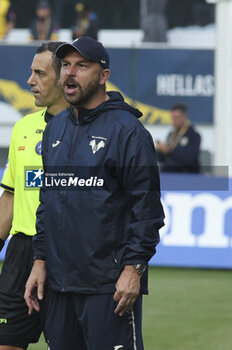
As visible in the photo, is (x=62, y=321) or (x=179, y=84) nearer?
(x=62, y=321)

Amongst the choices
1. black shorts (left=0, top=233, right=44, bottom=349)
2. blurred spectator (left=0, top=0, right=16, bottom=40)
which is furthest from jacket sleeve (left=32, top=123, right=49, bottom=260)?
blurred spectator (left=0, top=0, right=16, bottom=40)

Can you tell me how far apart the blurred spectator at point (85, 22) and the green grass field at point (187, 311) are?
279 inches

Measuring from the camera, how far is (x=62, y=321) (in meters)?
4.45

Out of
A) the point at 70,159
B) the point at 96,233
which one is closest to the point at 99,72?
the point at 70,159

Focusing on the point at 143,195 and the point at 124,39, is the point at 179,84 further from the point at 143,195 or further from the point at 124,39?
the point at 143,195

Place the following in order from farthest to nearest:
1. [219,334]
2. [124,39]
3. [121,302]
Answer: [124,39] < [219,334] < [121,302]

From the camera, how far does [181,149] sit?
1293 centimetres

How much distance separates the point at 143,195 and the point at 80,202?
318 millimetres

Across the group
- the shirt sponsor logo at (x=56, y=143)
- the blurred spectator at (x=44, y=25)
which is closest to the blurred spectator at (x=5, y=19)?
the blurred spectator at (x=44, y=25)

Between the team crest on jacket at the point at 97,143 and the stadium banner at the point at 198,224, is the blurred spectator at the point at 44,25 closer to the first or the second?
the stadium banner at the point at 198,224

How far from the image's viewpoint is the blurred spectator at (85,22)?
17203 mm

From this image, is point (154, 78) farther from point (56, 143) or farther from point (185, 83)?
point (56, 143)

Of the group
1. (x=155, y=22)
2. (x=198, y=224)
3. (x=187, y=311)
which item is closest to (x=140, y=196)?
(x=187, y=311)

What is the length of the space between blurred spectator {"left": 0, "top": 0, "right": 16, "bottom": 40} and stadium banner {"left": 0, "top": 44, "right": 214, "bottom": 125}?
2.59 meters
